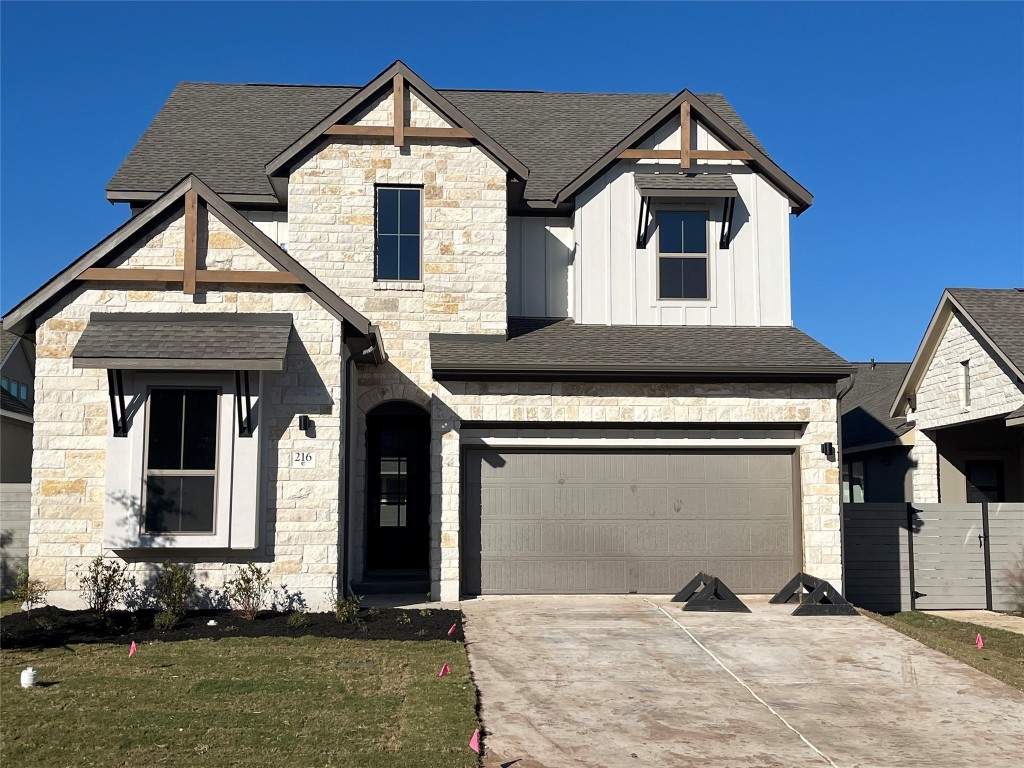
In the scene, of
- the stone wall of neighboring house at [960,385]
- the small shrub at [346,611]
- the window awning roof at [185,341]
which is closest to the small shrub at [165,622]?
the small shrub at [346,611]

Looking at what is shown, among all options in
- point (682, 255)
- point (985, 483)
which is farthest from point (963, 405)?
point (682, 255)

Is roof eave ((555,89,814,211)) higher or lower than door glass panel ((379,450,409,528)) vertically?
higher

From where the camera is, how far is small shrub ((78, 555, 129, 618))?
1196cm

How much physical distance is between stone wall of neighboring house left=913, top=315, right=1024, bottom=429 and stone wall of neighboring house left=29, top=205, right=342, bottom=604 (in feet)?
38.4

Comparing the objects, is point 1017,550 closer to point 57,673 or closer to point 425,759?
point 425,759

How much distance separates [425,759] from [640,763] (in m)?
1.57

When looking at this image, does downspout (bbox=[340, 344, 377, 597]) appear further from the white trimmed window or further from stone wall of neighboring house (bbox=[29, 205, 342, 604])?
the white trimmed window

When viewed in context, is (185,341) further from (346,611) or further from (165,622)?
(346,611)

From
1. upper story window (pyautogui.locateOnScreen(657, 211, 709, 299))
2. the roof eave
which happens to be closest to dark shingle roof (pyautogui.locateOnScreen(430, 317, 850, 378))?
upper story window (pyautogui.locateOnScreen(657, 211, 709, 299))

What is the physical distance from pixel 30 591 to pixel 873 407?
18313mm

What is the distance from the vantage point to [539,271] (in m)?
16.5

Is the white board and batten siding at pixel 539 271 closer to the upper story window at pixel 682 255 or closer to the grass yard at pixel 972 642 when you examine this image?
the upper story window at pixel 682 255

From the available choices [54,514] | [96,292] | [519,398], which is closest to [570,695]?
[519,398]

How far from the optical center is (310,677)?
368 inches
